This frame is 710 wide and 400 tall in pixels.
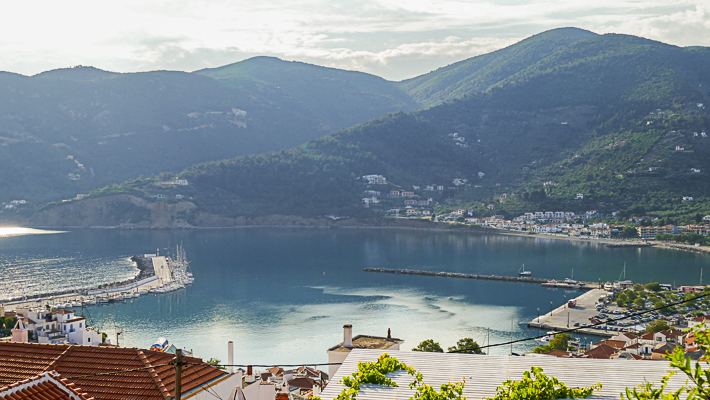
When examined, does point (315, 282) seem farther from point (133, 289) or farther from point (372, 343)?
point (372, 343)

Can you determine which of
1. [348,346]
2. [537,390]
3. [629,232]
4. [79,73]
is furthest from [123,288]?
[79,73]

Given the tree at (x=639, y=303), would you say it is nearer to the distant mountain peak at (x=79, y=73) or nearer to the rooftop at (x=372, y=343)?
the rooftop at (x=372, y=343)

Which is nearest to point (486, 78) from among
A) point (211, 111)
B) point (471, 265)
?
point (211, 111)

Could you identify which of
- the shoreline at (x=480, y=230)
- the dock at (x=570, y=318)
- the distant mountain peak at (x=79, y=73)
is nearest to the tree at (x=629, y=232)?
the shoreline at (x=480, y=230)

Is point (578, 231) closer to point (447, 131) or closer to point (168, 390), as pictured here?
point (447, 131)

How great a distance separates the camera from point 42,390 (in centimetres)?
608

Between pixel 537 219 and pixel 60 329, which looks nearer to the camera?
pixel 60 329

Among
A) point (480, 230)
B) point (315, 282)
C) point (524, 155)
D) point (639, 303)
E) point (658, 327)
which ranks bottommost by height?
point (315, 282)

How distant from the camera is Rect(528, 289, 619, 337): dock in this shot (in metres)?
32.5

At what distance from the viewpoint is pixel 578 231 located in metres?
82.8

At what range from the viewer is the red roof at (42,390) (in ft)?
19.2

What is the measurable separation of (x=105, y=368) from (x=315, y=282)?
4480 cm

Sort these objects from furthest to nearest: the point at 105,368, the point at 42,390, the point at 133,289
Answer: the point at 133,289
the point at 105,368
the point at 42,390

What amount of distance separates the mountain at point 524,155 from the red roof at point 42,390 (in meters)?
89.2
